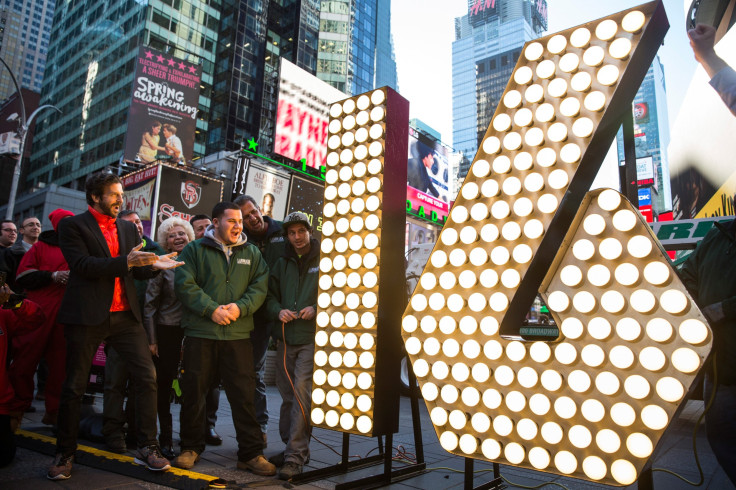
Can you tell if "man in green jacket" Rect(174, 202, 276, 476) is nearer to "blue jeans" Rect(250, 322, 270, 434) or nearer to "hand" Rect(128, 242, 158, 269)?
"hand" Rect(128, 242, 158, 269)

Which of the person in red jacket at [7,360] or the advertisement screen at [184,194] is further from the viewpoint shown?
the advertisement screen at [184,194]

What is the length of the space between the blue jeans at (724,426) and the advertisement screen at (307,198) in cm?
1822

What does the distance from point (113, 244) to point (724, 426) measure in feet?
13.8

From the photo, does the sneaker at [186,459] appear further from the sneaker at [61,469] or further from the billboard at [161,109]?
the billboard at [161,109]

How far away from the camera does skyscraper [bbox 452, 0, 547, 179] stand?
15888 cm

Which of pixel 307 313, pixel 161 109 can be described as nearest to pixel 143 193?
pixel 161 109

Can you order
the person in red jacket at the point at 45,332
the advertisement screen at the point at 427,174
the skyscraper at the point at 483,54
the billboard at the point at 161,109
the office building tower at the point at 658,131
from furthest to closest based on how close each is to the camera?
1. the skyscraper at the point at 483,54
2. the office building tower at the point at 658,131
3. the advertisement screen at the point at 427,174
4. the billboard at the point at 161,109
5. the person in red jacket at the point at 45,332

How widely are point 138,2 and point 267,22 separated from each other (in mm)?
13590

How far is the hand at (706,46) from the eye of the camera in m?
1.98

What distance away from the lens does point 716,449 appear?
1.98 m

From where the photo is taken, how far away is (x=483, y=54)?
175 m

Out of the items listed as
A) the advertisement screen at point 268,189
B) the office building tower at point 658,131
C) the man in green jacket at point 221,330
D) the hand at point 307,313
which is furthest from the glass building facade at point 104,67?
the office building tower at point 658,131

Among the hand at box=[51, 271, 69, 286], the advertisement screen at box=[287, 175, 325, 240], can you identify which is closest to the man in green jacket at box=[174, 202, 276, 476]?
the hand at box=[51, 271, 69, 286]

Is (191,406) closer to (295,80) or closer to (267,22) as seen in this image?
(295,80)
